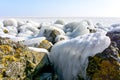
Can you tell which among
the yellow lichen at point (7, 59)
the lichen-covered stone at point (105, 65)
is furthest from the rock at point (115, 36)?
the yellow lichen at point (7, 59)

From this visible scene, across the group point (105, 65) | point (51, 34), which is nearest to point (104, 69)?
point (105, 65)

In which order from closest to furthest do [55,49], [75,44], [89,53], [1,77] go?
[1,77] → [89,53] → [75,44] → [55,49]

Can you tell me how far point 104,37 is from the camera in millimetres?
4480

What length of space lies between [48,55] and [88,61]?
0.95m

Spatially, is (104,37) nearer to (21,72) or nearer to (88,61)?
(88,61)

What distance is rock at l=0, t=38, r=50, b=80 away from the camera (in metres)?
4.18

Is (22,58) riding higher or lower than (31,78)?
higher

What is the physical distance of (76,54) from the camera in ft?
14.9

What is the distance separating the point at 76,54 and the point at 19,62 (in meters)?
0.84

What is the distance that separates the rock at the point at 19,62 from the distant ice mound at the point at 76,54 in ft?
0.80

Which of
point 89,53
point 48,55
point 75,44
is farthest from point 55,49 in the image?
point 89,53

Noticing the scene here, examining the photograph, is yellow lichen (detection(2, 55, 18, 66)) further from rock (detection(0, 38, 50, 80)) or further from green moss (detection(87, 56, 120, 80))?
green moss (detection(87, 56, 120, 80))

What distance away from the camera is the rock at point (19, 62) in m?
4.18

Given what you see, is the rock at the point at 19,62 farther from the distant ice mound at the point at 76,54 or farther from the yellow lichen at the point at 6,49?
the distant ice mound at the point at 76,54
